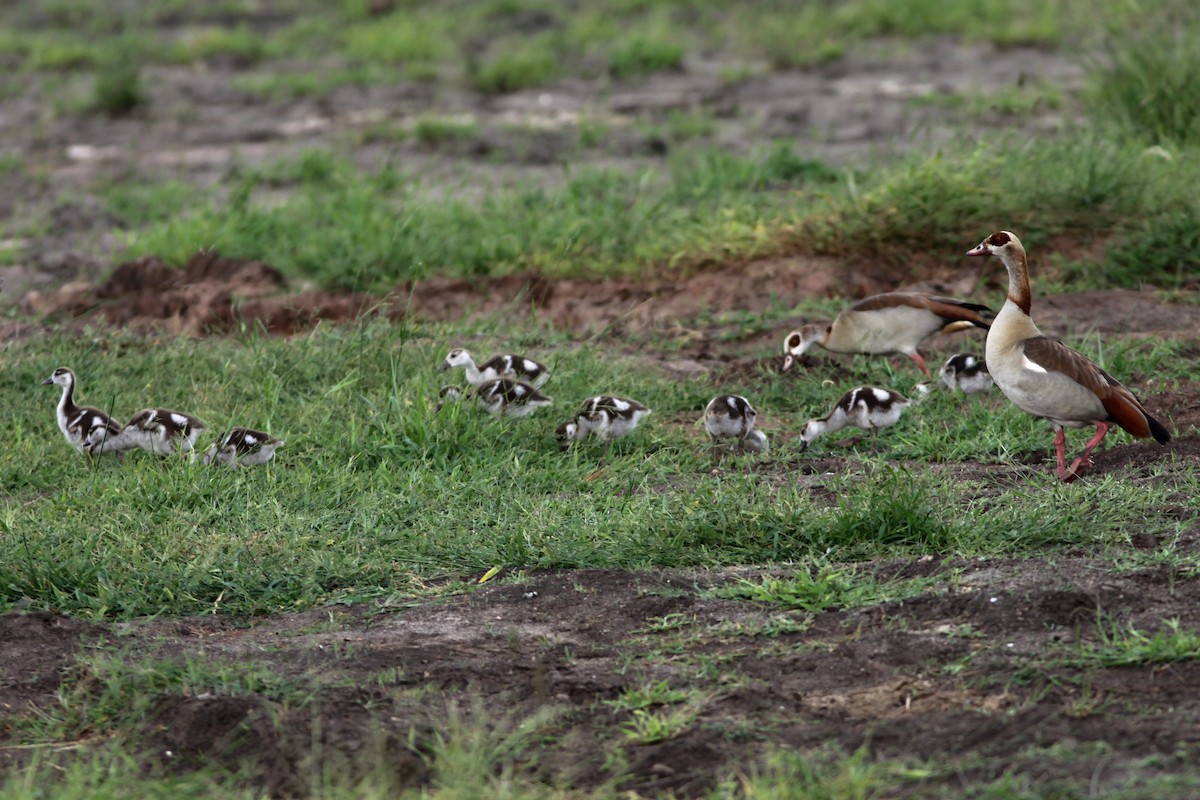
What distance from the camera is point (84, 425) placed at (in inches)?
316

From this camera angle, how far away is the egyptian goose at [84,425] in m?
7.93

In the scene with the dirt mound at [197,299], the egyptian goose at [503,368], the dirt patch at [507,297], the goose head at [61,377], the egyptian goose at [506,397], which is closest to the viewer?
the egyptian goose at [506,397]

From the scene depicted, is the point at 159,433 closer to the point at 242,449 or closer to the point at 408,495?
the point at 242,449

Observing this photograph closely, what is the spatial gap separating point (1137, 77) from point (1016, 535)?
7.54m

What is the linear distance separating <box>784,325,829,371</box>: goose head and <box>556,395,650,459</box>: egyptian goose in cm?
146

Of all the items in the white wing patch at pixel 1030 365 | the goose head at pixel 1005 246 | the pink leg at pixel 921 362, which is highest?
the goose head at pixel 1005 246

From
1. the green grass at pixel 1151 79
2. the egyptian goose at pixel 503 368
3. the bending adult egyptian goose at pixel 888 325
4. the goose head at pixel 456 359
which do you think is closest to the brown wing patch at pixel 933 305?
the bending adult egyptian goose at pixel 888 325

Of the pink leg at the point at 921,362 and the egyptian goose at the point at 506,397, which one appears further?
the pink leg at the point at 921,362

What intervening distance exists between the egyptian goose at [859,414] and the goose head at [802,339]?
3.68 ft

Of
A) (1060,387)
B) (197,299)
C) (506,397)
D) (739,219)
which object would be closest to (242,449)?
(506,397)

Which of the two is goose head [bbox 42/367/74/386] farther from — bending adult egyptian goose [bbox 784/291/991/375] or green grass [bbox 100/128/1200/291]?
bending adult egyptian goose [bbox 784/291/991/375]

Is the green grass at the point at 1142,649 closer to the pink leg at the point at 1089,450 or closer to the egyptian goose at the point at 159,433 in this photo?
the pink leg at the point at 1089,450

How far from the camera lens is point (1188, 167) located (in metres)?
11.3

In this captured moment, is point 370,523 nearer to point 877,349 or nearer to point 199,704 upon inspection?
point 199,704
